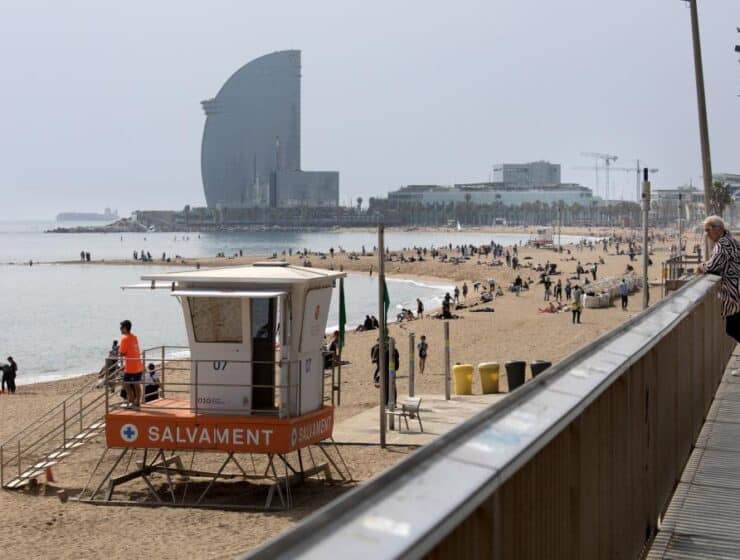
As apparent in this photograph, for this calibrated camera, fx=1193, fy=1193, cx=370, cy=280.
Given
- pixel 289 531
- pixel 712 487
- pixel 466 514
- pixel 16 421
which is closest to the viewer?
pixel 289 531

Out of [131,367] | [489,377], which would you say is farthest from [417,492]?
[489,377]

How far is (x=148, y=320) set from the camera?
77.1 m

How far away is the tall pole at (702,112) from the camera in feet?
68.1

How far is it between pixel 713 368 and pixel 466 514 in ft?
24.9

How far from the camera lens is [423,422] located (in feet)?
60.8

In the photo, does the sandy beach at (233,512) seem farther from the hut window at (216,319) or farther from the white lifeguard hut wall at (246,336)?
the hut window at (216,319)

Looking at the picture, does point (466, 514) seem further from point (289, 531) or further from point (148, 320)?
point (148, 320)

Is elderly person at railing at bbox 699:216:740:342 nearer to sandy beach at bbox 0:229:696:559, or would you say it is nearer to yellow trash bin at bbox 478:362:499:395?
sandy beach at bbox 0:229:696:559

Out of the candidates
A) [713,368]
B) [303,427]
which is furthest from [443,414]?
[713,368]

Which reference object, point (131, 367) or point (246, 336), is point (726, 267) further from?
point (131, 367)

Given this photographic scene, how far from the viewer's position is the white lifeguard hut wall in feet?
46.5

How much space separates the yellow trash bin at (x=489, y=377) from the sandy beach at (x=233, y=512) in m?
1.35

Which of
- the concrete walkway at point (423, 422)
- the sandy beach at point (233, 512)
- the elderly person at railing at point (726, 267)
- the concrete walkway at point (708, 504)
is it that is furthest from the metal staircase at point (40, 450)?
the concrete walkway at point (708, 504)

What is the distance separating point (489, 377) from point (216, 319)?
923 centimetres
